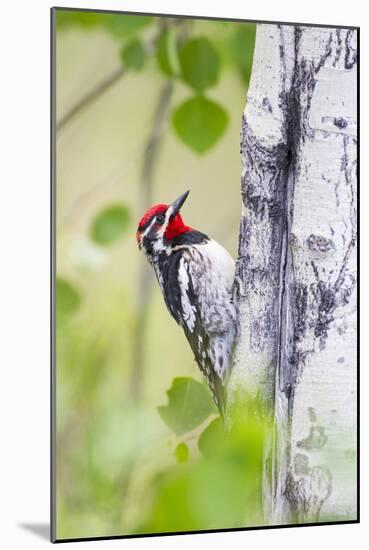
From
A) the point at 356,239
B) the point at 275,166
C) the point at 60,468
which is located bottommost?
the point at 60,468

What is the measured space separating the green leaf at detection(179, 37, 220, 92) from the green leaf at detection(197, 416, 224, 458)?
3.33 ft

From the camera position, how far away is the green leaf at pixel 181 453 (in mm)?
2419

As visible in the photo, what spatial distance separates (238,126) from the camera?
2.48 m

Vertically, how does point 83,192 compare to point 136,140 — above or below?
below

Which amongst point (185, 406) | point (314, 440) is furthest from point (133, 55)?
point (314, 440)

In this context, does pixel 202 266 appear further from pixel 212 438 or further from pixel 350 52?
pixel 350 52

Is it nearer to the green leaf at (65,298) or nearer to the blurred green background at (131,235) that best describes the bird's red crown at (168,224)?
the blurred green background at (131,235)

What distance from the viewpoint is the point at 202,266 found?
2.44 m

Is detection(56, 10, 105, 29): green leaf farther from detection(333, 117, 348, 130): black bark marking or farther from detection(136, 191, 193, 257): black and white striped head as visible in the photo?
detection(333, 117, 348, 130): black bark marking

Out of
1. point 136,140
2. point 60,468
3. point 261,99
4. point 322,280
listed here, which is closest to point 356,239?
point 322,280

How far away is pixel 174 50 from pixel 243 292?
29.7 inches

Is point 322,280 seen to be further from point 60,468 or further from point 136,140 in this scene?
point 60,468

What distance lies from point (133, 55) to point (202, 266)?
0.65 metres

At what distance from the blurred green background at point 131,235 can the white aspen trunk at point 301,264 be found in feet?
0.24
